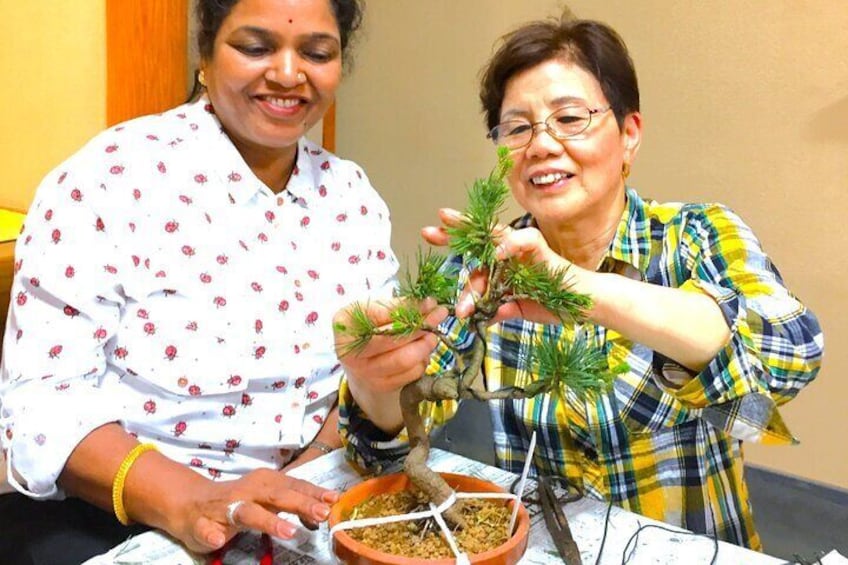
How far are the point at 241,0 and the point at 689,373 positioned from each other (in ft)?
3.00

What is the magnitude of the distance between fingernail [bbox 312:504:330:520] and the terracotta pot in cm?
3

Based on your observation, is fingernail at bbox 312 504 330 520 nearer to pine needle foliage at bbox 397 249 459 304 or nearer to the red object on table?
the red object on table

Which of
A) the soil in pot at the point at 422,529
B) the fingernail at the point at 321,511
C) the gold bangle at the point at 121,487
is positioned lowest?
the gold bangle at the point at 121,487

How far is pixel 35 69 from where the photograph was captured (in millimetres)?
2209

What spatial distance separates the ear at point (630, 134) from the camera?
1.22 metres

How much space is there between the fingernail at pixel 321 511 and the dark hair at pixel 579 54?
693 millimetres

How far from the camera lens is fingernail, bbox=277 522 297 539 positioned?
2.78ft

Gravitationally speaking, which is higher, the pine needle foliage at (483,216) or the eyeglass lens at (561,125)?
the eyeglass lens at (561,125)

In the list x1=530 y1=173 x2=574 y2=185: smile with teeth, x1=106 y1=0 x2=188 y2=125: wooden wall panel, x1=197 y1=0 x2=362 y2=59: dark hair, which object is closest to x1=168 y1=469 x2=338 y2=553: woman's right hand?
x1=530 y1=173 x2=574 y2=185: smile with teeth

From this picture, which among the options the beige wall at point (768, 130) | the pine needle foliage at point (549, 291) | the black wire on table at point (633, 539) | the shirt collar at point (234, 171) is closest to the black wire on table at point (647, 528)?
the black wire on table at point (633, 539)

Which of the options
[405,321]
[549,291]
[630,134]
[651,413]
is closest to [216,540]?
[405,321]

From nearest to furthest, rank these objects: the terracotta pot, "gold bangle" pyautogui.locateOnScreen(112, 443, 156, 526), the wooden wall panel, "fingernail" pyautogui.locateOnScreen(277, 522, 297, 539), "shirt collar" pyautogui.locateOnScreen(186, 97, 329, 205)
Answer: the terracotta pot < "fingernail" pyautogui.locateOnScreen(277, 522, 297, 539) < "gold bangle" pyautogui.locateOnScreen(112, 443, 156, 526) < "shirt collar" pyautogui.locateOnScreen(186, 97, 329, 205) < the wooden wall panel

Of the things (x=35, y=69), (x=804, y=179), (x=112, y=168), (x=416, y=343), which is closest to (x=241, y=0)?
(x=112, y=168)

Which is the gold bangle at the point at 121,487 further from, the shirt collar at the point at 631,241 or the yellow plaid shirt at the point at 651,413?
the shirt collar at the point at 631,241
